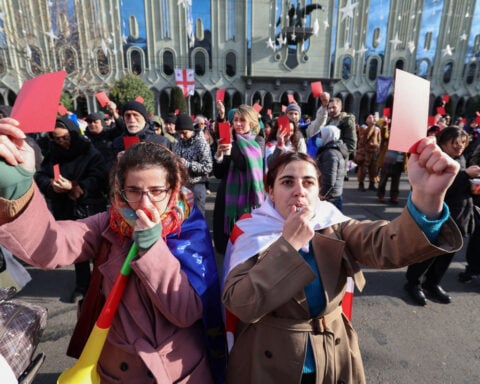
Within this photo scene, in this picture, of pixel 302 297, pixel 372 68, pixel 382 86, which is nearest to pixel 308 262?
pixel 302 297

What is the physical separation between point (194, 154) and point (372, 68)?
28.1 metres

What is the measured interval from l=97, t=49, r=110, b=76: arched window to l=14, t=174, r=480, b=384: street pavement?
21358 millimetres

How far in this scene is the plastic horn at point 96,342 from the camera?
107cm

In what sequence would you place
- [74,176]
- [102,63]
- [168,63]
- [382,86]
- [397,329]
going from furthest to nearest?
1. [168,63]
2. [382,86]
3. [102,63]
4. [74,176]
5. [397,329]

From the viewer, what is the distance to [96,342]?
3.64 ft

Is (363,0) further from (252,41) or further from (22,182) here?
(22,182)

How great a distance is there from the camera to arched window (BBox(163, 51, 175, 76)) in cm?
2356

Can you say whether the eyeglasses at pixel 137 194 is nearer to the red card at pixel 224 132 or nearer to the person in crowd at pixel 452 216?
the red card at pixel 224 132

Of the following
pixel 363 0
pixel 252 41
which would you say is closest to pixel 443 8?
pixel 363 0

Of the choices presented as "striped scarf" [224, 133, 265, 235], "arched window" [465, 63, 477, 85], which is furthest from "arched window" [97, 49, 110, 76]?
"arched window" [465, 63, 477, 85]

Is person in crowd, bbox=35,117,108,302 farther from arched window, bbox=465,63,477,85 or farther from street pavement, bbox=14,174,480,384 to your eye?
arched window, bbox=465,63,477,85

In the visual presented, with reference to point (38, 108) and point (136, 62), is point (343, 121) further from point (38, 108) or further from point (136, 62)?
point (136, 62)

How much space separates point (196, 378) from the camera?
1.24 meters

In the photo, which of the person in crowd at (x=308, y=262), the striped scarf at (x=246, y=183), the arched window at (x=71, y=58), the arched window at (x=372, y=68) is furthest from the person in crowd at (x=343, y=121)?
the arched window at (x=372, y=68)
